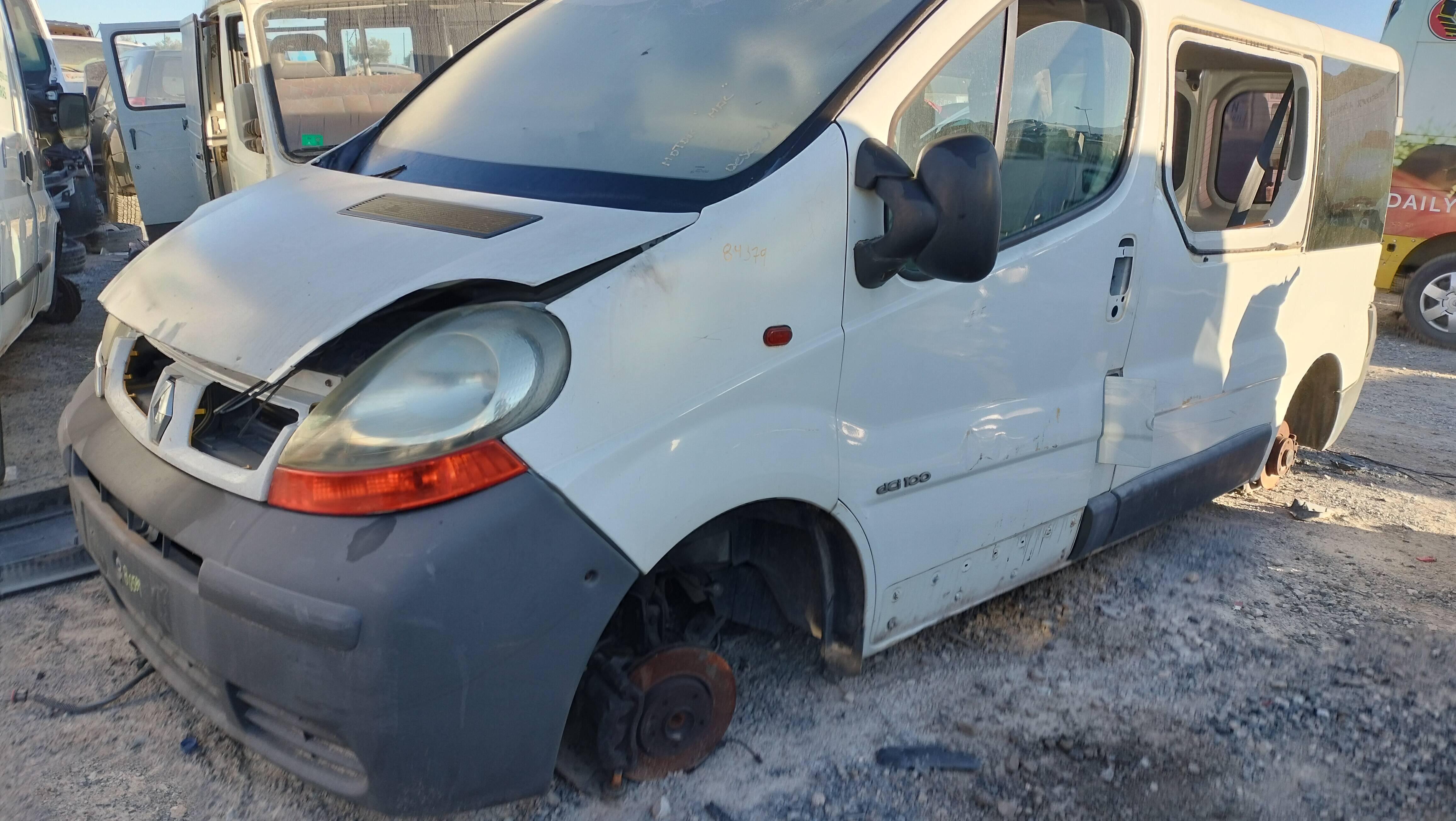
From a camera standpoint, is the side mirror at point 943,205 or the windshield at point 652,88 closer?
the side mirror at point 943,205

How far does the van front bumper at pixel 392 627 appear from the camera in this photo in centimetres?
169

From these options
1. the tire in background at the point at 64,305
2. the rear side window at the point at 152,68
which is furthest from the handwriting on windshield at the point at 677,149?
the rear side window at the point at 152,68

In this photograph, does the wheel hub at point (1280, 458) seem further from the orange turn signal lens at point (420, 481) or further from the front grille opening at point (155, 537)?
the front grille opening at point (155, 537)

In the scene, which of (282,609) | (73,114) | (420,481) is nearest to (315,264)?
(420,481)

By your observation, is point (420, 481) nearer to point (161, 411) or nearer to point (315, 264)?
point (315, 264)

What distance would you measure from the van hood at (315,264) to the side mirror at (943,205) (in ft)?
1.39

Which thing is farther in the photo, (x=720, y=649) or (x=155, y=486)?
(x=720, y=649)

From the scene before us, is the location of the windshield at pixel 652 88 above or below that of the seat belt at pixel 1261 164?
above

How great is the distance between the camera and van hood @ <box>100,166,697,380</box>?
1.83 metres

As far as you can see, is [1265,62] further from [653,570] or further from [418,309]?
[418,309]

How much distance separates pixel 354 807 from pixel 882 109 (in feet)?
6.16

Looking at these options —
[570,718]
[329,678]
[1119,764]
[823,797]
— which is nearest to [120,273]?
[329,678]

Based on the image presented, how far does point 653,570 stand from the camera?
222cm

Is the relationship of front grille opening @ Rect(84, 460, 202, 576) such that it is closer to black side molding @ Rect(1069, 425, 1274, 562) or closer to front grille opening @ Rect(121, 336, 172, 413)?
front grille opening @ Rect(121, 336, 172, 413)
